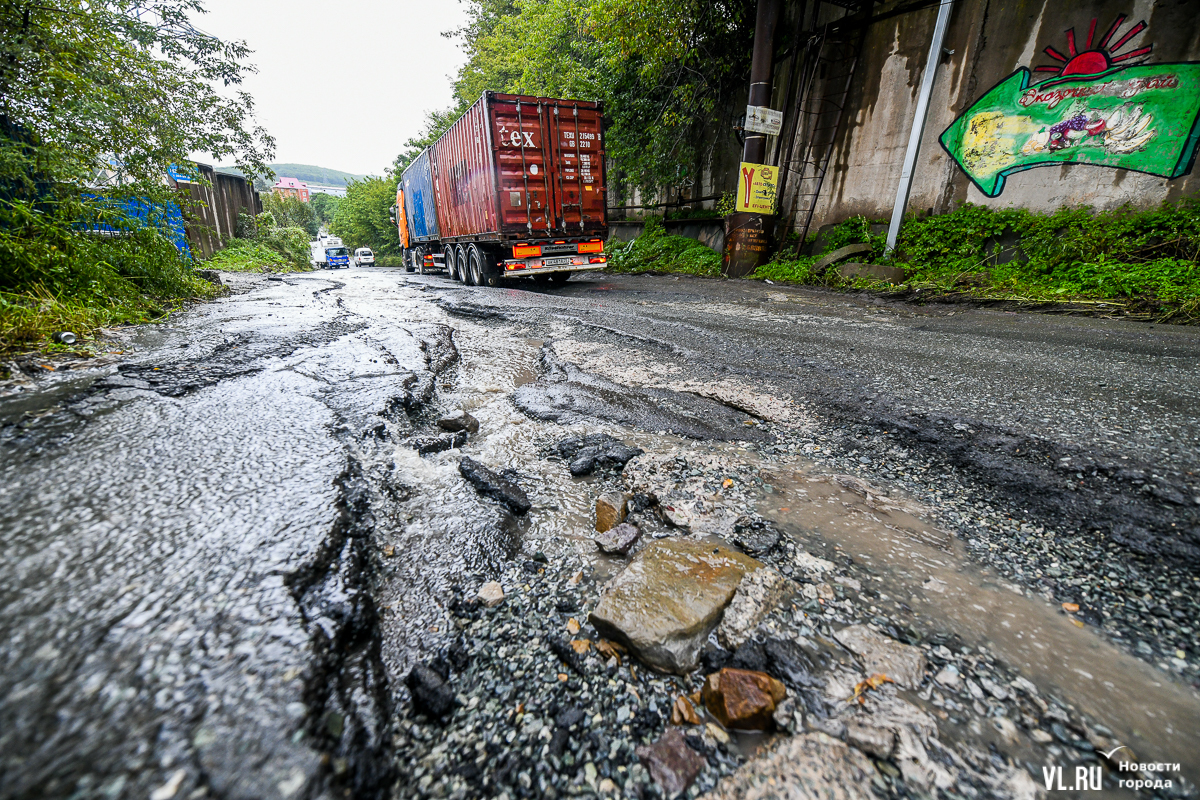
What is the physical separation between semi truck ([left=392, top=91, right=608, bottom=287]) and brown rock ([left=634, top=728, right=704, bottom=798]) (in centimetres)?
799

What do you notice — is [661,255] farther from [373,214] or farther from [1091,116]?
[373,214]

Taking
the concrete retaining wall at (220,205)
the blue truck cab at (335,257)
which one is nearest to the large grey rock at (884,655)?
the concrete retaining wall at (220,205)

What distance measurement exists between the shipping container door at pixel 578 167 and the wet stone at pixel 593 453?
728cm

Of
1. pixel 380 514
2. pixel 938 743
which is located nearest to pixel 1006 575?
pixel 938 743

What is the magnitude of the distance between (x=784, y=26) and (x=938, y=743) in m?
12.4

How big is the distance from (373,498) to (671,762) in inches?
49.7

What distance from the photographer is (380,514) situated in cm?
158

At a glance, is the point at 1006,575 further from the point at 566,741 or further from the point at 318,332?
the point at 318,332

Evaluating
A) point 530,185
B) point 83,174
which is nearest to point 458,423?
point 83,174

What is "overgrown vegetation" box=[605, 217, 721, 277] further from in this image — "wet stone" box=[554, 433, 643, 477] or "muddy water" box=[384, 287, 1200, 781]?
"muddy water" box=[384, 287, 1200, 781]

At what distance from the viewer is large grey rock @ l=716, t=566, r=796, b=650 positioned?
45.7 inches

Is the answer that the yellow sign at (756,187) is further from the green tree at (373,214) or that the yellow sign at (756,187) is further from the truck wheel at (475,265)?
the green tree at (373,214)

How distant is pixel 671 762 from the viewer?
89 cm

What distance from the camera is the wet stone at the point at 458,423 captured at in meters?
2.36
